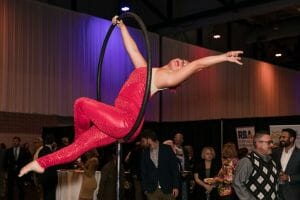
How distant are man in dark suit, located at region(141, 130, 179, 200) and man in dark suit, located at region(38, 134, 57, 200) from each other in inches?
78.6

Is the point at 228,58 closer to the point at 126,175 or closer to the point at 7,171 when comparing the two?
the point at 126,175

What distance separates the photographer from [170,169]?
5.95m

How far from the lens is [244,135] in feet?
31.6

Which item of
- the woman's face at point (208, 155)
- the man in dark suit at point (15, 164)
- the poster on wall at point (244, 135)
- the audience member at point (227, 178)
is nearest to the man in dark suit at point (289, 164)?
the audience member at point (227, 178)

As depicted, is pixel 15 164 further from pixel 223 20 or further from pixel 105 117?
pixel 105 117

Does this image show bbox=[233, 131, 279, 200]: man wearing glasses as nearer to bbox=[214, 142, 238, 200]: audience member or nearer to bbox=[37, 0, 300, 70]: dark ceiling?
bbox=[214, 142, 238, 200]: audience member

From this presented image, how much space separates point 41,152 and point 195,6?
24.4 feet

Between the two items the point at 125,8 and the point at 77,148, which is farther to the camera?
the point at 125,8

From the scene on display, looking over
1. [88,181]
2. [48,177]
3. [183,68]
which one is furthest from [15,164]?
[183,68]

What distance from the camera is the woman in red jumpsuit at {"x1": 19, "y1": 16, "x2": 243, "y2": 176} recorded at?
11.8 ft

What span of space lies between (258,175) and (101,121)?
164 cm

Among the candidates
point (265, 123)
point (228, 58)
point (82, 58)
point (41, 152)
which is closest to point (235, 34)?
point (82, 58)

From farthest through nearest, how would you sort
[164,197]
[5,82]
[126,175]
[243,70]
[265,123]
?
[243,70] → [5,82] → [265,123] → [126,175] → [164,197]

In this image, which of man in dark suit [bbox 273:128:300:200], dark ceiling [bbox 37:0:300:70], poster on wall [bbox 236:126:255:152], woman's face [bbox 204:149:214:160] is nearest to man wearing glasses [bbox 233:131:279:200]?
man in dark suit [bbox 273:128:300:200]
